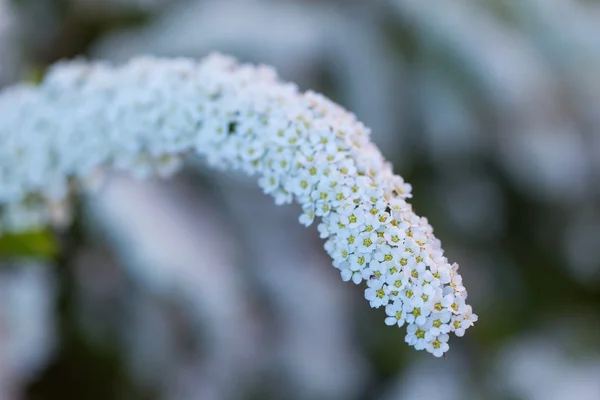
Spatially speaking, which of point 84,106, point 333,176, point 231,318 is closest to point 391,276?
point 333,176

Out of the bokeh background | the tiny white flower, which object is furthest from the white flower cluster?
the bokeh background

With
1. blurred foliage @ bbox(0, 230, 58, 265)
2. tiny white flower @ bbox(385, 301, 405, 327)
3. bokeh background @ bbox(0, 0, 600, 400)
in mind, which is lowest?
blurred foliage @ bbox(0, 230, 58, 265)

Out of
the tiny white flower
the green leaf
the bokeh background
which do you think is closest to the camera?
the tiny white flower

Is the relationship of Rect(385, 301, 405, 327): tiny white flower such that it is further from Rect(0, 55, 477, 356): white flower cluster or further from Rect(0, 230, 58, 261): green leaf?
Rect(0, 230, 58, 261): green leaf

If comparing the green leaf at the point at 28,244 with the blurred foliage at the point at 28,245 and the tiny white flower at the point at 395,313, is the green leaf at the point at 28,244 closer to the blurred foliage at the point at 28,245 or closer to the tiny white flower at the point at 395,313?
the blurred foliage at the point at 28,245

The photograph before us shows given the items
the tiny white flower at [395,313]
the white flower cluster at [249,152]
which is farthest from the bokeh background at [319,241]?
the tiny white flower at [395,313]

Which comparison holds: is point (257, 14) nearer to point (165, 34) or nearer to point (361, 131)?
point (165, 34)
